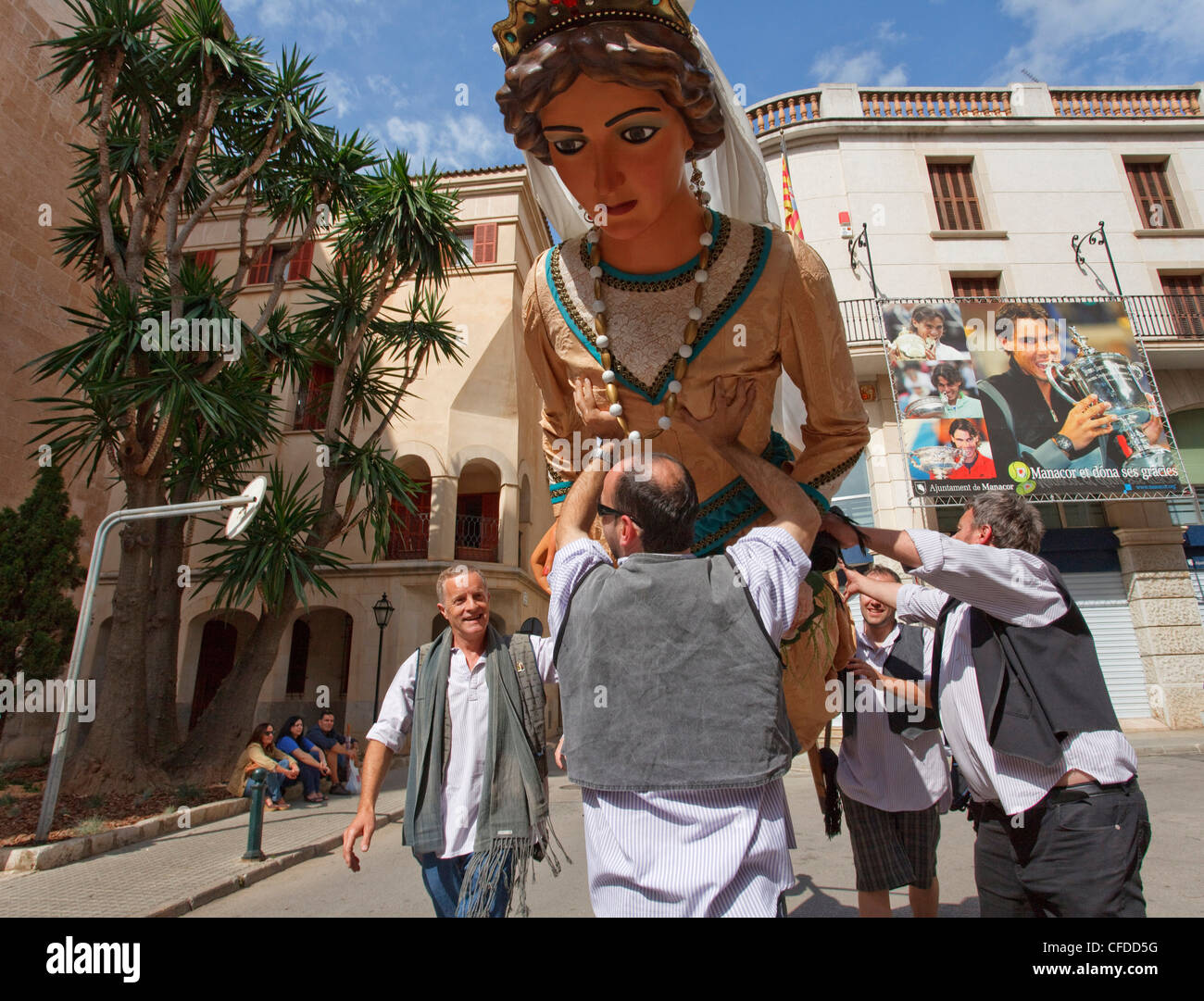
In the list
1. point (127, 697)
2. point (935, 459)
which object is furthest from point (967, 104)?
point (127, 697)

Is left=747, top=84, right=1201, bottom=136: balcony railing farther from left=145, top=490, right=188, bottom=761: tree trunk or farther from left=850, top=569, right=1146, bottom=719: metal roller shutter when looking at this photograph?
left=145, top=490, right=188, bottom=761: tree trunk

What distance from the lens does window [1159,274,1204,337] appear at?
13.5m

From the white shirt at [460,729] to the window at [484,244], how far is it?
1550 cm

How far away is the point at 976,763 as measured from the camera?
2.25 meters

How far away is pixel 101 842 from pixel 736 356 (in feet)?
25.0

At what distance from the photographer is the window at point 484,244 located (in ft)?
56.3

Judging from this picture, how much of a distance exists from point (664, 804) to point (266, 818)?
8707mm

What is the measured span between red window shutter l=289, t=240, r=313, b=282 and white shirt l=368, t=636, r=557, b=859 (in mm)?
17547

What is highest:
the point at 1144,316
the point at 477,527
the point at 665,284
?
the point at 1144,316

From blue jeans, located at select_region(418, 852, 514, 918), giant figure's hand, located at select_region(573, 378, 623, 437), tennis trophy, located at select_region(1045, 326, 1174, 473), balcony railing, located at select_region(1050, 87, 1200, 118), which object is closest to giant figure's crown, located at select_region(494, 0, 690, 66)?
giant figure's hand, located at select_region(573, 378, 623, 437)

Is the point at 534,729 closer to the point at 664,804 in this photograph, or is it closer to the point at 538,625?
the point at 538,625

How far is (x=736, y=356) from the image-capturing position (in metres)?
1.80

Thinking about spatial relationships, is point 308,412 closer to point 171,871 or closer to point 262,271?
point 262,271

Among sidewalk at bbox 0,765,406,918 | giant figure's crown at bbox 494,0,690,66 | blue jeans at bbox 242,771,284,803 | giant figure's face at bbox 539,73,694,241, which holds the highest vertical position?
giant figure's crown at bbox 494,0,690,66
